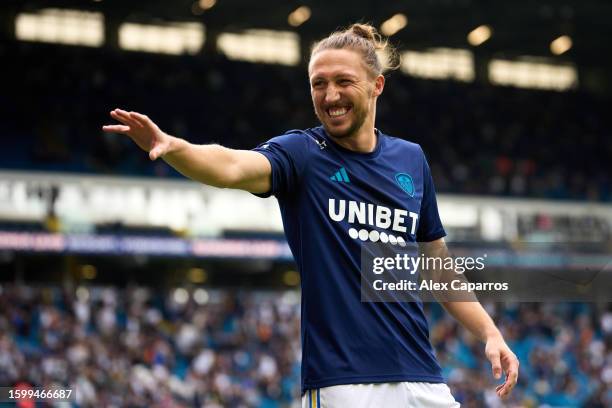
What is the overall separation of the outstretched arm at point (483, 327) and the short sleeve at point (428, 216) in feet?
0.10

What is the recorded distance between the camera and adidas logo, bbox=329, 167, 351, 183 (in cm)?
344

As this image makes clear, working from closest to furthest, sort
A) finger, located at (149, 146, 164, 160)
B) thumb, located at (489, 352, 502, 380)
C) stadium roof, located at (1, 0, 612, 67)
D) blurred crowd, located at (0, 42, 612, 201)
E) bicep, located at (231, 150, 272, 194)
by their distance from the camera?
finger, located at (149, 146, 164, 160) → bicep, located at (231, 150, 272, 194) → thumb, located at (489, 352, 502, 380) → blurred crowd, located at (0, 42, 612, 201) → stadium roof, located at (1, 0, 612, 67)

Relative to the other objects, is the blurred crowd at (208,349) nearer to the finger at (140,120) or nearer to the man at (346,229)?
the man at (346,229)

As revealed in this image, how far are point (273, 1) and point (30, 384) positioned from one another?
17372 millimetres

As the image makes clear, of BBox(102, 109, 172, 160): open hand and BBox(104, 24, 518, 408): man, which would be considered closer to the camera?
BBox(102, 109, 172, 160): open hand

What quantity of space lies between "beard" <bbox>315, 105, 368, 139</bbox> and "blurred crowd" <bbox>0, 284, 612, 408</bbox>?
1526cm

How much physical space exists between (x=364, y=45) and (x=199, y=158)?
81cm

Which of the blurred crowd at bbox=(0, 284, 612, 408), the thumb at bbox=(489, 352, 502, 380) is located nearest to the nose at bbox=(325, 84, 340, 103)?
the thumb at bbox=(489, 352, 502, 380)

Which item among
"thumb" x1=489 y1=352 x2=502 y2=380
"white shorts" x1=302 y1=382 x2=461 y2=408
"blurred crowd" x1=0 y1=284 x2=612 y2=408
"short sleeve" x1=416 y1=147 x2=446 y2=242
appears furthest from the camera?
"blurred crowd" x1=0 y1=284 x2=612 y2=408

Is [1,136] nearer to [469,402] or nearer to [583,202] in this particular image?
[469,402]

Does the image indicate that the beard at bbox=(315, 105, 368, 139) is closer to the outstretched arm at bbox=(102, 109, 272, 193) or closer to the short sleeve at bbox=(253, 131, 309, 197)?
the short sleeve at bbox=(253, 131, 309, 197)

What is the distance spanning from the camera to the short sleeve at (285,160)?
10.9ft

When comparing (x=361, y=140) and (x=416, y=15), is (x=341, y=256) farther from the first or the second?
(x=416, y=15)

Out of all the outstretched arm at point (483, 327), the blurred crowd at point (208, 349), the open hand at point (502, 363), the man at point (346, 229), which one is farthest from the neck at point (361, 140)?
the blurred crowd at point (208, 349)
